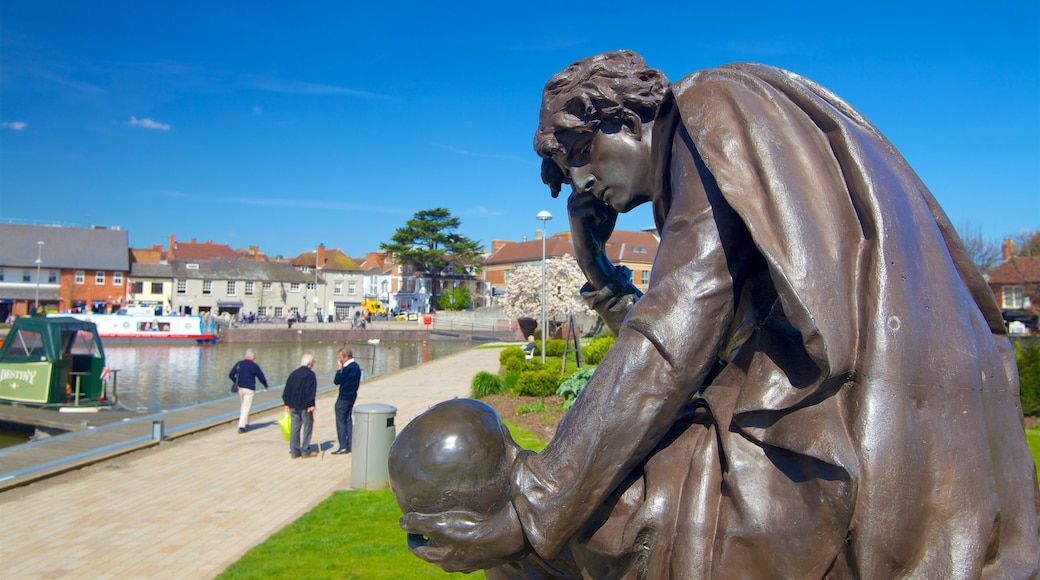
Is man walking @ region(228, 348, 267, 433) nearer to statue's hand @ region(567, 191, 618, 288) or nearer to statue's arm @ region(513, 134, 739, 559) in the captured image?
statue's hand @ region(567, 191, 618, 288)

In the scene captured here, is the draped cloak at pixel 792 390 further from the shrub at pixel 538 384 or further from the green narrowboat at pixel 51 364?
the green narrowboat at pixel 51 364

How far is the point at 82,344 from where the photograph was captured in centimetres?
2130

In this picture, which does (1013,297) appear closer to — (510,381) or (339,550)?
(510,381)

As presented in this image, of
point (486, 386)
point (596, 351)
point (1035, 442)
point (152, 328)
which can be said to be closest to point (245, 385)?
point (486, 386)

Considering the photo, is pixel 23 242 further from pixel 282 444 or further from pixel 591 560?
pixel 591 560

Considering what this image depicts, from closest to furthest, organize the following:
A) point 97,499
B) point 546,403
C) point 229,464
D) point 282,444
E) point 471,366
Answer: point 97,499 → point 229,464 → point 282,444 → point 546,403 → point 471,366

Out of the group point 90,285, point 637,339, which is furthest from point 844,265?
point 90,285

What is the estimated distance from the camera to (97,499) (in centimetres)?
984

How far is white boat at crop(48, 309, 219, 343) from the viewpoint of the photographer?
49.0 meters

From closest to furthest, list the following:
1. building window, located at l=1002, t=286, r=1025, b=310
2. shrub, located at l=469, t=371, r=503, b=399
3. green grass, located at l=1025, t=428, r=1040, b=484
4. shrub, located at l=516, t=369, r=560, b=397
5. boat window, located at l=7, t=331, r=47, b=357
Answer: green grass, located at l=1025, t=428, r=1040, b=484 → shrub, located at l=516, t=369, r=560, b=397 → shrub, located at l=469, t=371, r=503, b=399 → boat window, located at l=7, t=331, r=47, b=357 → building window, located at l=1002, t=286, r=1025, b=310

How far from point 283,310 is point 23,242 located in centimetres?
2558

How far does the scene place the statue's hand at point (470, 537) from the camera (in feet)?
5.87

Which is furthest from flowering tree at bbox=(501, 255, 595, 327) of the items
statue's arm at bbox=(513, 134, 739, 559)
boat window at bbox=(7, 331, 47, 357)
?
statue's arm at bbox=(513, 134, 739, 559)

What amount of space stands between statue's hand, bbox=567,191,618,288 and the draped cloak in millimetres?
530
